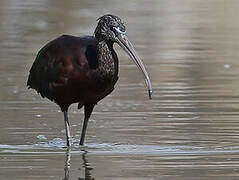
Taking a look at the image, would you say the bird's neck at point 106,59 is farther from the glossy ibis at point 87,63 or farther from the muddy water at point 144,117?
the muddy water at point 144,117

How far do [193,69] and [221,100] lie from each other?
106 inches

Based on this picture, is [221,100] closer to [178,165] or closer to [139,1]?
[178,165]

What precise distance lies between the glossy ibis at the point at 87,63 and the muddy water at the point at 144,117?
510 mm

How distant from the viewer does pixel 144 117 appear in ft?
37.7

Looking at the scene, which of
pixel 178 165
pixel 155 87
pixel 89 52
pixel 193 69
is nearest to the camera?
pixel 178 165

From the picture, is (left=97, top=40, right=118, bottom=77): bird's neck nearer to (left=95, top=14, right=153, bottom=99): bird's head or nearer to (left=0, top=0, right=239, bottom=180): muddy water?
(left=95, top=14, right=153, bottom=99): bird's head

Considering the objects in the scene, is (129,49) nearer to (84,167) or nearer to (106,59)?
(106,59)

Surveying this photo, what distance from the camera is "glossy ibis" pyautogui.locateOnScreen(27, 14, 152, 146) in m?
9.74

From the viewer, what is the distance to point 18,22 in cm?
2262

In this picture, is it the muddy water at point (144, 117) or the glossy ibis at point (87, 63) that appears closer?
the muddy water at point (144, 117)

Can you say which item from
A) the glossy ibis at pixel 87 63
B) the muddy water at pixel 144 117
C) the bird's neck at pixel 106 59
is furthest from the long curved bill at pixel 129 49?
the muddy water at pixel 144 117

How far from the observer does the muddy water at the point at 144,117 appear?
29.3 feet

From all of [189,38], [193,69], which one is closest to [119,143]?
[193,69]

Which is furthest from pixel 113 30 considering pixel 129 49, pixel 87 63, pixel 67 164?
pixel 67 164
